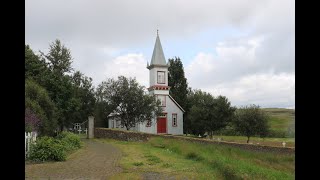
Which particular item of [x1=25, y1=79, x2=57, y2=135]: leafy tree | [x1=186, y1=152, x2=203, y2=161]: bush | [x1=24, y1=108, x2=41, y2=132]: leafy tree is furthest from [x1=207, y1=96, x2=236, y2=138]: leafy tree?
[x1=186, y1=152, x2=203, y2=161]: bush

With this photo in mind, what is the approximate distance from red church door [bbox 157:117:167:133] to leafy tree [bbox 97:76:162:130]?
31.5 ft

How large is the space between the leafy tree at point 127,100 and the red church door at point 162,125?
9.61 metres

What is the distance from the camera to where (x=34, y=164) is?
1320 centimetres

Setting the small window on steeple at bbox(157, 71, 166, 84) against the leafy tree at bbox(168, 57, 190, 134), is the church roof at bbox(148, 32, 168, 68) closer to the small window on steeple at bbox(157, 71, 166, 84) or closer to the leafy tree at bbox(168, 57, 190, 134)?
the small window on steeple at bbox(157, 71, 166, 84)

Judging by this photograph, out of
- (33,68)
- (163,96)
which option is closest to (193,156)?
(33,68)

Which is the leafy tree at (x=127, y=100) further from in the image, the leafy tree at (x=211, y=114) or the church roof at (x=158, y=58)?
the church roof at (x=158, y=58)

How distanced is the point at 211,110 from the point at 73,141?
27068 millimetres

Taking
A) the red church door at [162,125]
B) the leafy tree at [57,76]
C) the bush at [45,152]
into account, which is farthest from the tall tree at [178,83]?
the bush at [45,152]

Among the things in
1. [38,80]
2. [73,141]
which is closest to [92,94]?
[38,80]

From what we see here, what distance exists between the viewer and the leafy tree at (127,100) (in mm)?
39688

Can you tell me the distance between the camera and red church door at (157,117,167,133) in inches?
1993

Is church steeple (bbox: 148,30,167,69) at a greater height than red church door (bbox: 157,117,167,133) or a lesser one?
greater
